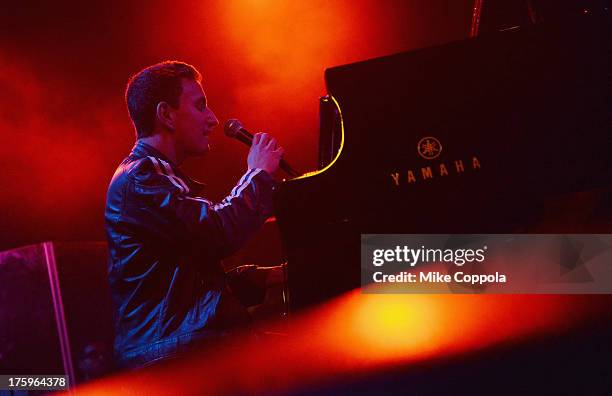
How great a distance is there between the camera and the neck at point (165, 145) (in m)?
1.65

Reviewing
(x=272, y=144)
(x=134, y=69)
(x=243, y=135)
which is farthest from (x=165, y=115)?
(x=134, y=69)

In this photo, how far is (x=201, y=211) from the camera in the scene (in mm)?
1432

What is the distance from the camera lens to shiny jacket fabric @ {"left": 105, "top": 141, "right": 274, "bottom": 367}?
56.6 inches

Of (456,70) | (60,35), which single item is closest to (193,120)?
(456,70)

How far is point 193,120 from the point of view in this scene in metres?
1.71

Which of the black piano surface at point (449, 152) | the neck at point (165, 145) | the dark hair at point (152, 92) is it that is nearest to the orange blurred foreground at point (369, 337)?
the black piano surface at point (449, 152)

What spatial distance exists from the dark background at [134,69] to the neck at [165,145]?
136cm

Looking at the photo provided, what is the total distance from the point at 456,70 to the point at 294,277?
0.64 m

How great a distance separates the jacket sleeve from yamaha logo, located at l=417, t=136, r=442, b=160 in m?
0.42

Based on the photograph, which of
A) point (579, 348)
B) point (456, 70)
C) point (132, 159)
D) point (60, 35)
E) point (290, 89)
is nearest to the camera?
point (579, 348)

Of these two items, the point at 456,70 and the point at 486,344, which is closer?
the point at 486,344

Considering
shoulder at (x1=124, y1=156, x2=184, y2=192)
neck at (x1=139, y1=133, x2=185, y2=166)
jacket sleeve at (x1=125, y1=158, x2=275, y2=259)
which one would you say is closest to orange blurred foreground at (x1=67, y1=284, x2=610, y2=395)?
jacket sleeve at (x1=125, y1=158, x2=275, y2=259)

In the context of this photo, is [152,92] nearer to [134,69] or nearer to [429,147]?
[429,147]

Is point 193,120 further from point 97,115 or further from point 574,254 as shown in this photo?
point 97,115
